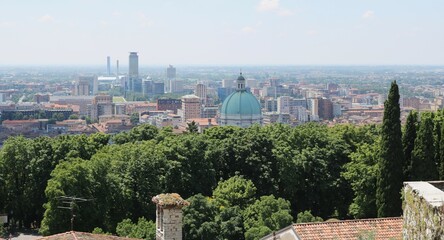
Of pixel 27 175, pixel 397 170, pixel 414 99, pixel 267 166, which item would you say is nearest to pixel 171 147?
pixel 267 166

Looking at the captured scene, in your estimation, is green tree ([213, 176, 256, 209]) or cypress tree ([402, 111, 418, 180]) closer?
cypress tree ([402, 111, 418, 180])

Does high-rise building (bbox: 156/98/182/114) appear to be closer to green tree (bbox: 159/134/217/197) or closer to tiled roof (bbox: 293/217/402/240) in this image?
green tree (bbox: 159/134/217/197)

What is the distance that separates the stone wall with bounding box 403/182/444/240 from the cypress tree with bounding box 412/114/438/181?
65.3 feet

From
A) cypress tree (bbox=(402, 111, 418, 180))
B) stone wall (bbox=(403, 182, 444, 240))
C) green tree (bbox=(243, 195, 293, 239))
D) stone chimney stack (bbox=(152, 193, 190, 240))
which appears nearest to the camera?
stone wall (bbox=(403, 182, 444, 240))

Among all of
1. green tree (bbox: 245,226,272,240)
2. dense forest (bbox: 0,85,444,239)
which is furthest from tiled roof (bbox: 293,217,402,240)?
dense forest (bbox: 0,85,444,239)

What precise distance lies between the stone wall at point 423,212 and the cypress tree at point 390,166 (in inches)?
754

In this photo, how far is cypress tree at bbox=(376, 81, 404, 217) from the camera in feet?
75.2

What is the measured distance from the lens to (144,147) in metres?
29.3

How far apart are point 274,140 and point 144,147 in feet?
22.4

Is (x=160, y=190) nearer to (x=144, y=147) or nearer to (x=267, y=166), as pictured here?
(x=144, y=147)

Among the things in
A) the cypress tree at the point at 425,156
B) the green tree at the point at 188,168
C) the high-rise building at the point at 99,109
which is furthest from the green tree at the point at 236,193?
the high-rise building at the point at 99,109

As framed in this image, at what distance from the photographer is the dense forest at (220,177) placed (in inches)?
929

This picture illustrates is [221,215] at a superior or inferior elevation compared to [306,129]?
inferior

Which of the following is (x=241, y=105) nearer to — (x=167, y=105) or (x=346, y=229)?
(x=346, y=229)
